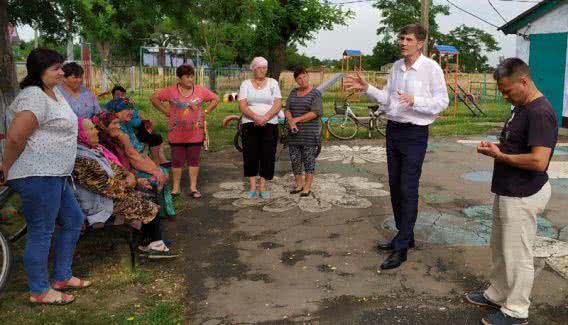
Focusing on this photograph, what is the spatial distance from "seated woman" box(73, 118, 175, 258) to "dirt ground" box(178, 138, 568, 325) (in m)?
0.65

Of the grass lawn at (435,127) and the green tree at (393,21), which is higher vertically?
the green tree at (393,21)

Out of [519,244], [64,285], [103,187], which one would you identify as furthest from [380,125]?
[64,285]

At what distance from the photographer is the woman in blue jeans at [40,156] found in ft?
11.7

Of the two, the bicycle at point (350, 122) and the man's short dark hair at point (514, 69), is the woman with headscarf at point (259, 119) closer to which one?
the man's short dark hair at point (514, 69)

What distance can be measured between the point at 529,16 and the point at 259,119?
11.0 m

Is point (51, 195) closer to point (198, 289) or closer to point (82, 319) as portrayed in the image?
point (82, 319)

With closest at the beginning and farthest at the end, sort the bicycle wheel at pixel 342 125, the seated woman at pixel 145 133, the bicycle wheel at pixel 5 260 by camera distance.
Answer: the bicycle wheel at pixel 5 260
the seated woman at pixel 145 133
the bicycle wheel at pixel 342 125

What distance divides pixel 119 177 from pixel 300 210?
2.44 m

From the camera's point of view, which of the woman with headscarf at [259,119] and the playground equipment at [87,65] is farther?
the playground equipment at [87,65]

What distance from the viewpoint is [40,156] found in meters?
3.68

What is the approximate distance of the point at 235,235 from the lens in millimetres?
5426

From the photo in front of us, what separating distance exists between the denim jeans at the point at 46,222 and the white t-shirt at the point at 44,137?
0.07m

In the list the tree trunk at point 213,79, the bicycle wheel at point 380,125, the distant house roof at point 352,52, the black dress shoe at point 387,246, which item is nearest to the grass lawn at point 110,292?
the black dress shoe at point 387,246

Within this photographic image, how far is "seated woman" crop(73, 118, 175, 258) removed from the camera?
13.9ft
